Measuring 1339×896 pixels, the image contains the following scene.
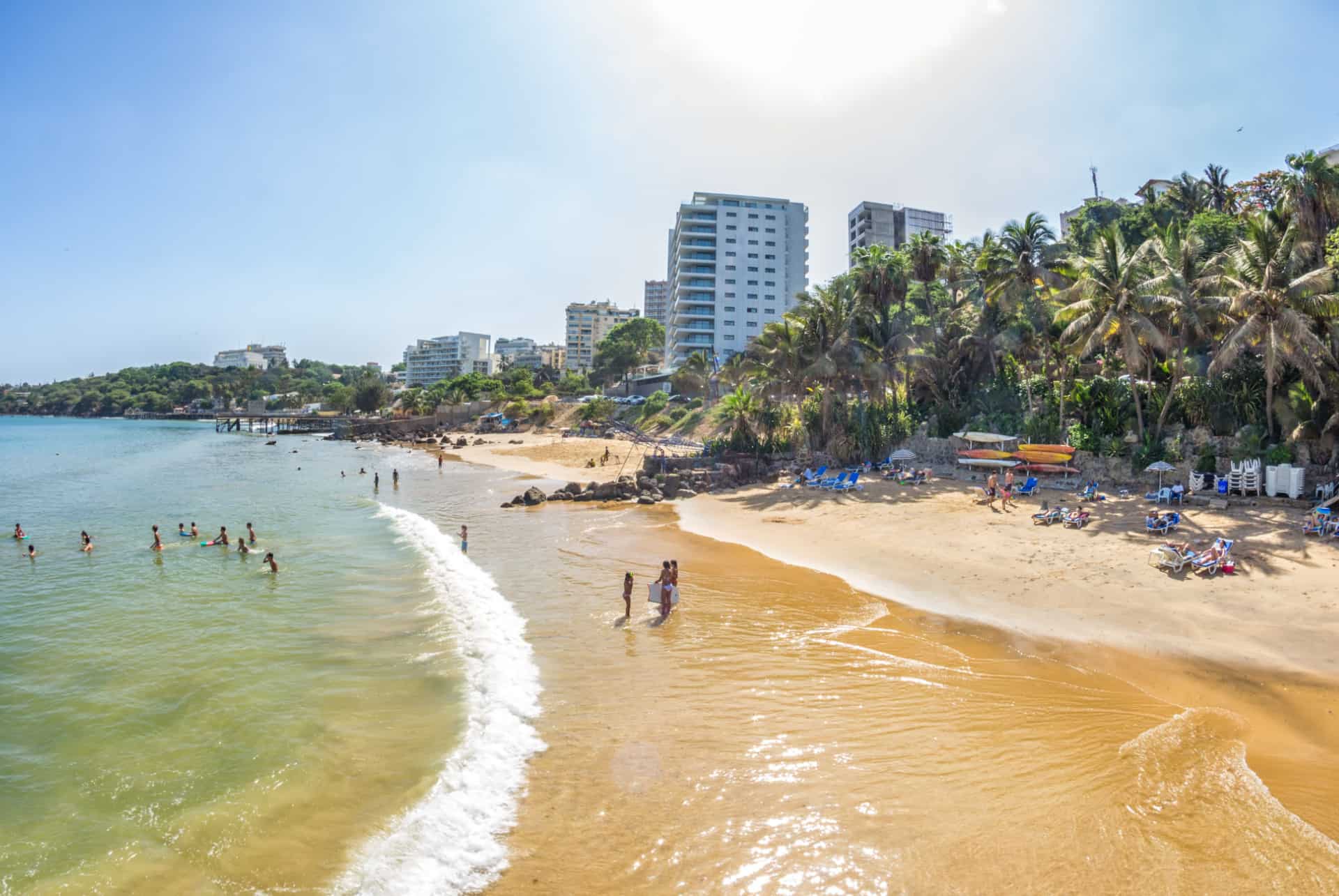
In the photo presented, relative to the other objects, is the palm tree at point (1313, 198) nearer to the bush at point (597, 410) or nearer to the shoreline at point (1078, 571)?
the shoreline at point (1078, 571)

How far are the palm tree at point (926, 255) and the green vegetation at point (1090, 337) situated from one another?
110mm

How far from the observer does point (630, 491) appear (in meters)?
33.0

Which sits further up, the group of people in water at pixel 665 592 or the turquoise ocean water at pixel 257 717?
the group of people in water at pixel 665 592

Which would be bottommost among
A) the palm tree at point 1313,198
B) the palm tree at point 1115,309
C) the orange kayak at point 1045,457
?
the orange kayak at point 1045,457

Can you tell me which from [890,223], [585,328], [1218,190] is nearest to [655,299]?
[585,328]

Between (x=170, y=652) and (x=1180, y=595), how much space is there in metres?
20.7

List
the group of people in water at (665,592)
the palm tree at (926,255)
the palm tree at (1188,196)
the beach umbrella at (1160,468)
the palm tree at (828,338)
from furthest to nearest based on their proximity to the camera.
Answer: the palm tree at (1188,196) < the palm tree at (926,255) < the palm tree at (828,338) < the beach umbrella at (1160,468) < the group of people in water at (665,592)

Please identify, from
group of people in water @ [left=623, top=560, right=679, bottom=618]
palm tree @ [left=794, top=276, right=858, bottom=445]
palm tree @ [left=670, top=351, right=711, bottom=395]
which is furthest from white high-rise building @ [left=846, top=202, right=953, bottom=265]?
group of people in water @ [left=623, top=560, right=679, bottom=618]

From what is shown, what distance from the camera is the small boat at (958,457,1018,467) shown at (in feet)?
86.8

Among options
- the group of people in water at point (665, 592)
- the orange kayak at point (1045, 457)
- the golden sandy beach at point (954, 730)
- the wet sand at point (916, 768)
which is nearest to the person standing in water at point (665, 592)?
the group of people in water at point (665, 592)

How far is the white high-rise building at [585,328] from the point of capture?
169 metres

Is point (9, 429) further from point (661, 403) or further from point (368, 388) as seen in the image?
point (661, 403)

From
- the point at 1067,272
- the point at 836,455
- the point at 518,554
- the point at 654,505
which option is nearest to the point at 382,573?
the point at 518,554

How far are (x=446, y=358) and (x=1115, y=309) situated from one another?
18797 centimetres
